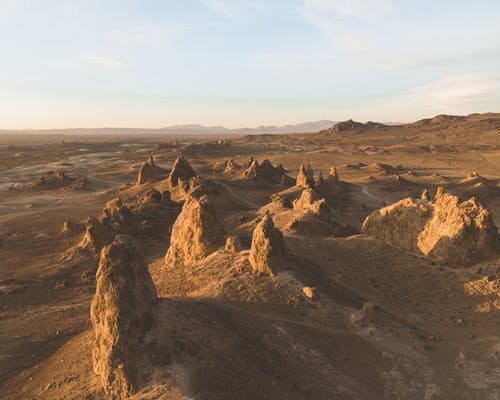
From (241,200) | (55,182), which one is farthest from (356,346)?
(55,182)

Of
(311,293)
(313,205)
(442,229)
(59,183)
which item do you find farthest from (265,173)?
(311,293)

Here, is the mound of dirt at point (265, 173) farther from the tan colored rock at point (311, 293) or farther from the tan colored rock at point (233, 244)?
the tan colored rock at point (311, 293)

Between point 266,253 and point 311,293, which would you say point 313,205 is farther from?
point 311,293

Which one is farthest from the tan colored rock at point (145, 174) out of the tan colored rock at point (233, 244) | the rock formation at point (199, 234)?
the tan colored rock at point (233, 244)

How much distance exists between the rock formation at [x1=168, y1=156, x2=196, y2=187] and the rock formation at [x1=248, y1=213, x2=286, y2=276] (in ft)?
96.9

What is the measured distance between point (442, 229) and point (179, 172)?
32603 millimetres

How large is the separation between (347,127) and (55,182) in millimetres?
146757

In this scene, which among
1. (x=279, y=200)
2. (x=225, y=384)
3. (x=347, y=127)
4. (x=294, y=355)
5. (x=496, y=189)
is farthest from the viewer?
(x=347, y=127)

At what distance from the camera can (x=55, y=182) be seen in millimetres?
59406

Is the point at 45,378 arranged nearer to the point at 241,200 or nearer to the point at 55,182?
the point at 241,200

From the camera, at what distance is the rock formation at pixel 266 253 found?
17688 mm

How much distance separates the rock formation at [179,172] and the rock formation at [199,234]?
81.3 ft

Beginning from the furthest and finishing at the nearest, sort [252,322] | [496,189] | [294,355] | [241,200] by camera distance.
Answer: [496,189], [241,200], [252,322], [294,355]

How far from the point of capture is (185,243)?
72.5ft
